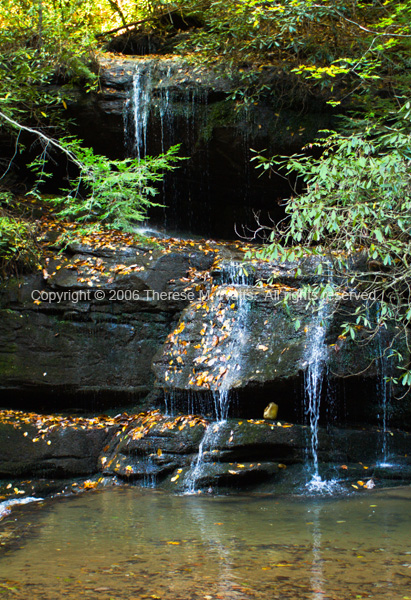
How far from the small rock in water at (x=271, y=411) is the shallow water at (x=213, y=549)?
126 cm

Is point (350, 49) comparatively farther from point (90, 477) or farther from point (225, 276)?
point (90, 477)

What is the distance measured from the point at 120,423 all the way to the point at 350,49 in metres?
8.54

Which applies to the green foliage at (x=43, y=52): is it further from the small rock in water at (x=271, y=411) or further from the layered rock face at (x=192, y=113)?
the small rock in water at (x=271, y=411)

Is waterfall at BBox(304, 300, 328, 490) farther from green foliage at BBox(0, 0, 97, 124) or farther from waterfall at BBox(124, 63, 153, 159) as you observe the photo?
green foliage at BBox(0, 0, 97, 124)

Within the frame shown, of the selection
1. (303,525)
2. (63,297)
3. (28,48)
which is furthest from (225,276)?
(28,48)

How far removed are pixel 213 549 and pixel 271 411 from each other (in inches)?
119

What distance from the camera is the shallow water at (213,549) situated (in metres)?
3.12

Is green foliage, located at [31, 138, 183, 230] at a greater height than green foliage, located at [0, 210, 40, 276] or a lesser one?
greater

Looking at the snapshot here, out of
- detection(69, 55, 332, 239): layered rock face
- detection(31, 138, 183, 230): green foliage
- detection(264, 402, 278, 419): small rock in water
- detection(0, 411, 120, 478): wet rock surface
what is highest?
detection(69, 55, 332, 239): layered rock face

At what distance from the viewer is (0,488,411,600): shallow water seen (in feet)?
10.3

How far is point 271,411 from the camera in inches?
268

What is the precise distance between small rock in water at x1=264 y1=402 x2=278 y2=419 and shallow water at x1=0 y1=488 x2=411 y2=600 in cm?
126

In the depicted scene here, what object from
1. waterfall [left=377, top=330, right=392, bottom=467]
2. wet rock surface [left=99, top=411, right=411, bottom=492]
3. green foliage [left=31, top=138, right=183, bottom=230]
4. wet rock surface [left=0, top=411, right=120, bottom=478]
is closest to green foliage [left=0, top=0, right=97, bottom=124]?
green foliage [left=31, top=138, right=183, bottom=230]

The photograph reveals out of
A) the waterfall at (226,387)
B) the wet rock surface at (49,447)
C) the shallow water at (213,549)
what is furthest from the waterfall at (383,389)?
the wet rock surface at (49,447)
